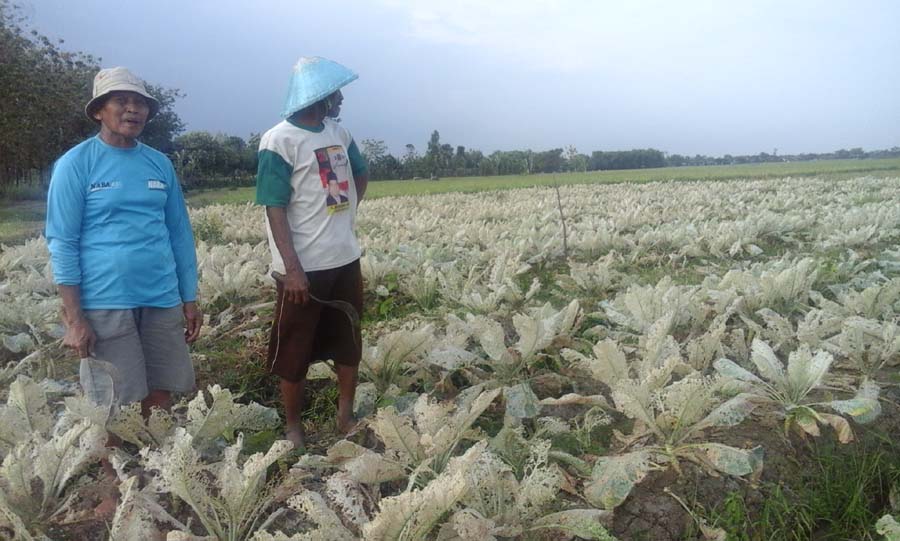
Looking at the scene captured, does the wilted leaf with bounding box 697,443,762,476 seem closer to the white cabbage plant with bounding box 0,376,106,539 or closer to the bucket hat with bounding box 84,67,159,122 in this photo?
the white cabbage plant with bounding box 0,376,106,539

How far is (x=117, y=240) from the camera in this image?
2.08 metres

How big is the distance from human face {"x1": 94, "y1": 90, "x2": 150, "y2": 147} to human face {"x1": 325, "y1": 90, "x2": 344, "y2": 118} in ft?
2.01

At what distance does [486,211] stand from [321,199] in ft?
26.4

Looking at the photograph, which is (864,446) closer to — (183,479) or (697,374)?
(697,374)

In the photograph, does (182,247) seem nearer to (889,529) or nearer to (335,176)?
(335,176)

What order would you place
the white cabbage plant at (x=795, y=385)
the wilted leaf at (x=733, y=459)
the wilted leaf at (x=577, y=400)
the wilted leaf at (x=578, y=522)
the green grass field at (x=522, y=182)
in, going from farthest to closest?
the green grass field at (x=522, y=182)
the wilted leaf at (x=577, y=400)
the white cabbage plant at (x=795, y=385)
the wilted leaf at (x=733, y=459)
the wilted leaf at (x=578, y=522)

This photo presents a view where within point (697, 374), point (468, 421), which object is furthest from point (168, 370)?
point (697, 374)

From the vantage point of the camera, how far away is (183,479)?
1.65m

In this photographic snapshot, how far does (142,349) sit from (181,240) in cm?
42

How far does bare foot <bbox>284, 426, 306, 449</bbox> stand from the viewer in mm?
2322

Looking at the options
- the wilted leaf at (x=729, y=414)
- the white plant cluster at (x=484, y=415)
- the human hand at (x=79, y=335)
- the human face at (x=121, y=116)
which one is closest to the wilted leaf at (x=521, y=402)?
the white plant cluster at (x=484, y=415)

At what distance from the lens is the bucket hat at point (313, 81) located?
2.13 meters

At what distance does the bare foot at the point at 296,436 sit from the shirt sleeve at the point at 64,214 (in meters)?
0.90

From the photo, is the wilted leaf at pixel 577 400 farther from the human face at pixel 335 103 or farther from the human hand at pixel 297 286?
the human face at pixel 335 103
